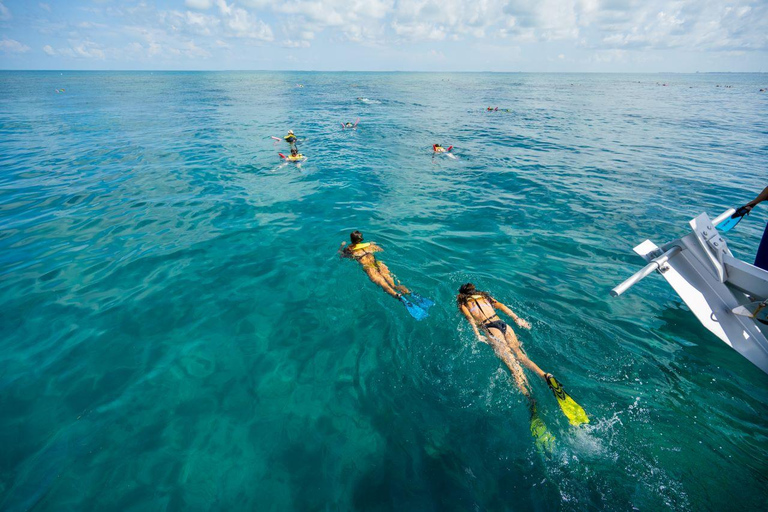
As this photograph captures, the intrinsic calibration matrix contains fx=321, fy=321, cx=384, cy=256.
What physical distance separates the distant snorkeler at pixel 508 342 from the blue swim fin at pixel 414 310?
896 mm

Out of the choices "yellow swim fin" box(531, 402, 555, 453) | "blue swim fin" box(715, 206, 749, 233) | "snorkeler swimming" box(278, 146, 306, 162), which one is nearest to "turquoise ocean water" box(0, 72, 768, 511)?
"yellow swim fin" box(531, 402, 555, 453)

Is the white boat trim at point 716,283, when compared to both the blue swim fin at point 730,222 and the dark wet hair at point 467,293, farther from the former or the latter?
the dark wet hair at point 467,293

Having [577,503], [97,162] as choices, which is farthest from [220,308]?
[97,162]

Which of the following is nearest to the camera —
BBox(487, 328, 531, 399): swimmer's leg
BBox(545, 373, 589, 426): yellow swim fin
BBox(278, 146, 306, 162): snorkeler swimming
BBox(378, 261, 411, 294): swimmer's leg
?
BBox(545, 373, 589, 426): yellow swim fin

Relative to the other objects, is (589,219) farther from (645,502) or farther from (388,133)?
(388,133)

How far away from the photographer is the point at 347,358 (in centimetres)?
716

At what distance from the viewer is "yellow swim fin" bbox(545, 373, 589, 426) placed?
554cm

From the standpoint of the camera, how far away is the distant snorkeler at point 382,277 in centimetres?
815

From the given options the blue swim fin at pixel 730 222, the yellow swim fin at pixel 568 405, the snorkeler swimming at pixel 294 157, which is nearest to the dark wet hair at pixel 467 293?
the yellow swim fin at pixel 568 405

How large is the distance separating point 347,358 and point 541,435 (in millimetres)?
3960

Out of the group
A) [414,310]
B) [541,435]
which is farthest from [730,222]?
[414,310]

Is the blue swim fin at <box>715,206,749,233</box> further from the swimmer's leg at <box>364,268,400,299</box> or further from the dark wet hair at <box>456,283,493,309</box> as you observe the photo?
the swimmer's leg at <box>364,268,400,299</box>

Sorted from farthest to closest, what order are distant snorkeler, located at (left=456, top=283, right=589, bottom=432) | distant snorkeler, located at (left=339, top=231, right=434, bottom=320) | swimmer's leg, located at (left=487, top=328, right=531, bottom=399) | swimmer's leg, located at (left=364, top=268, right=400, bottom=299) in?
swimmer's leg, located at (left=364, top=268, right=400, bottom=299) → distant snorkeler, located at (left=339, top=231, right=434, bottom=320) → swimmer's leg, located at (left=487, top=328, right=531, bottom=399) → distant snorkeler, located at (left=456, top=283, right=589, bottom=432)

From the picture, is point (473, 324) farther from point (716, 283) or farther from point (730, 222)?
point (730, 222)
